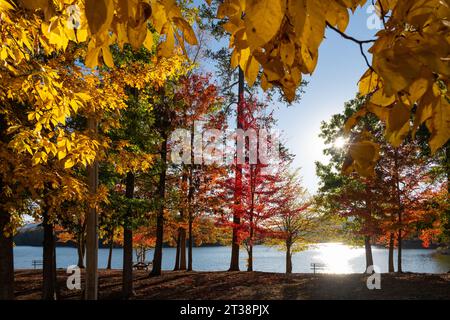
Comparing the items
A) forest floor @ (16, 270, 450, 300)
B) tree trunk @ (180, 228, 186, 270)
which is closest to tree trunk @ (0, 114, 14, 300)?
forest floor @ (16, 270, 450, 300)

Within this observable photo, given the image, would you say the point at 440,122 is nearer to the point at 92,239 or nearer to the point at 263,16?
the point at 263,16

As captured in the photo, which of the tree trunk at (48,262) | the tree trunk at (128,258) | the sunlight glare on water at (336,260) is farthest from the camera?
the sunlight glare on water at (336,260)

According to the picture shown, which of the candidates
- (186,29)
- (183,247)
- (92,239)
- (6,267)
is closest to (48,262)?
(6,267)

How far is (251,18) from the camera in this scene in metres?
0.84

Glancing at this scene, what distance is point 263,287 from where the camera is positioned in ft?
48.5

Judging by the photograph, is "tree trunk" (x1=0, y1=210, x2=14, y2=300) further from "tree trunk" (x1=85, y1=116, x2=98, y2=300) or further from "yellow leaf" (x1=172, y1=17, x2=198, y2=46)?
"yellow leaf" (x1=172, y1=17, x2=198, y2=46)

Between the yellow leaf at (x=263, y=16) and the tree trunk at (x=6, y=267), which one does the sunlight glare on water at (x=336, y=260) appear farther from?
the yellow leaf at (x=263, y=16)

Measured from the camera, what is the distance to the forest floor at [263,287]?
13.1 meters

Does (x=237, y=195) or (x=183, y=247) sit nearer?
(x=237, y=195)

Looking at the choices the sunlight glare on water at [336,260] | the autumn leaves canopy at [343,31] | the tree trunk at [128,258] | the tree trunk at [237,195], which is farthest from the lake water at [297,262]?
the autumn leaves canopy at [343,31]

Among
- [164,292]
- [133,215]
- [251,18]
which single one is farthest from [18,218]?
[164,292]

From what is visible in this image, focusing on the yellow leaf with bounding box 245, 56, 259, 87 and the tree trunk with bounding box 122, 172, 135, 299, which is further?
the tree trunk with bounding box 122, 172, 135, 299

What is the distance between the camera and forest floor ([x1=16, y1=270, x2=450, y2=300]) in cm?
1309
